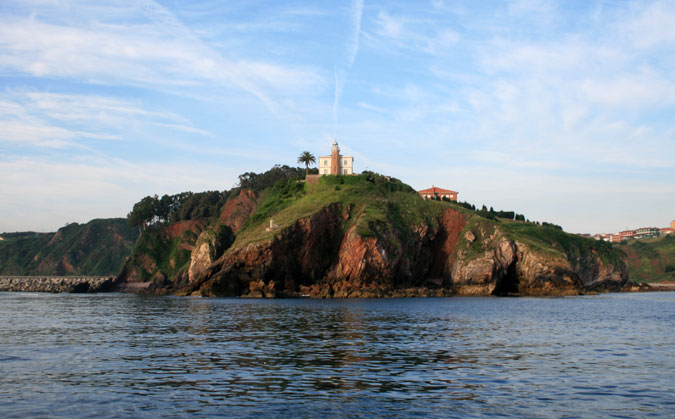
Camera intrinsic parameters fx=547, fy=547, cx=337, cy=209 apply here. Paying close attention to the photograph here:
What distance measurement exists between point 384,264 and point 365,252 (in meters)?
4.79

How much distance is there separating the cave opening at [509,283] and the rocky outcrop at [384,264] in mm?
222

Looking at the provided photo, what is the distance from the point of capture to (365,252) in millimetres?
109312

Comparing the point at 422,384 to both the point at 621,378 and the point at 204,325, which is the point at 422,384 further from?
the point at 204,325

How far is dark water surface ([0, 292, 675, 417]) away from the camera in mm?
19281

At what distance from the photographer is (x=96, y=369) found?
26.7 metres

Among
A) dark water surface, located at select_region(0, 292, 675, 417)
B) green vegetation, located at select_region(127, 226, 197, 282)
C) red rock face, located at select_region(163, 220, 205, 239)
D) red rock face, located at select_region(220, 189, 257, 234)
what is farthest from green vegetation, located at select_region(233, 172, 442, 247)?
dark water surface, located at select_region(0, 292, 675, 417)

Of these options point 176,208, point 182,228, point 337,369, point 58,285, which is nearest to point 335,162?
point 182,228

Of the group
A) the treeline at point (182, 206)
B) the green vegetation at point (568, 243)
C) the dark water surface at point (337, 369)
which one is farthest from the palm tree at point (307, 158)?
the dark water surface at point (337, 369)

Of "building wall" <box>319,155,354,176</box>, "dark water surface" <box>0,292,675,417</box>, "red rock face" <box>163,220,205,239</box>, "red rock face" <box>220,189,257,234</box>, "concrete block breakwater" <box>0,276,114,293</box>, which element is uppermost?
"building wall" <box>319,155,354,176</box>

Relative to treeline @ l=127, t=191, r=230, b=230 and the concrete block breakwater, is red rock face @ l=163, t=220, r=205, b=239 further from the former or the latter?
the concrete block breakwater

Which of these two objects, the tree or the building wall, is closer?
the building wall

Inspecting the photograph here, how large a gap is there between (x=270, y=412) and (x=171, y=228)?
161098 millimetres

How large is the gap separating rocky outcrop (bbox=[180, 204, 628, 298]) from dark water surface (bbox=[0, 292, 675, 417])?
57532mm

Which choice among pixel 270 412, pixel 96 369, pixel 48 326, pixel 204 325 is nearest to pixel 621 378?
pixel 270 412
